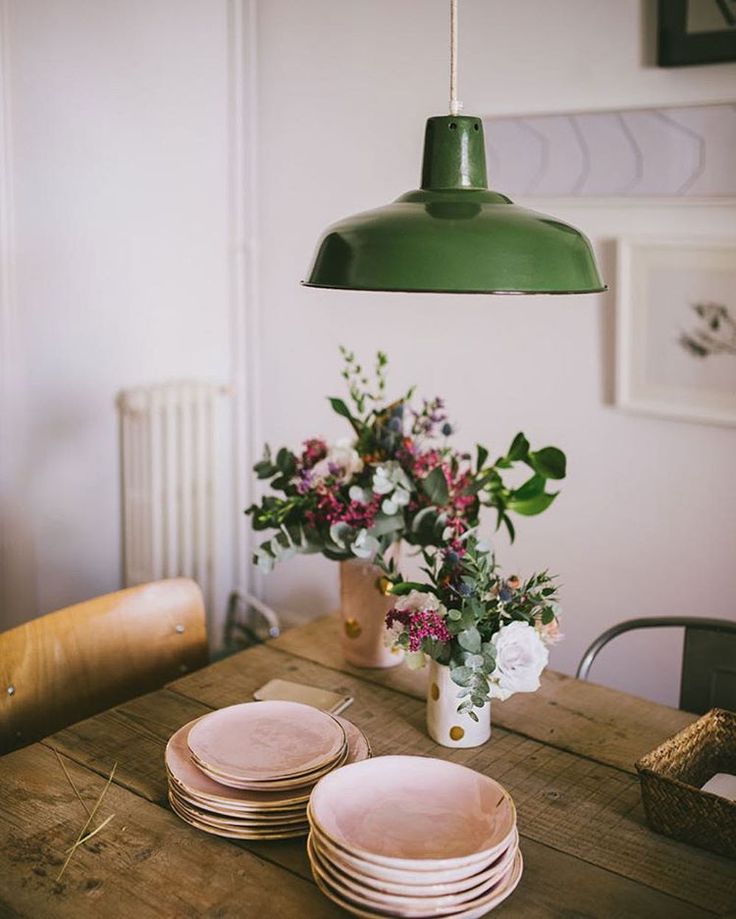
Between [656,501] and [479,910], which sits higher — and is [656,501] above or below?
above

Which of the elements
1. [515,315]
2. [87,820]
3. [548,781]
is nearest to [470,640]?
[548,781]

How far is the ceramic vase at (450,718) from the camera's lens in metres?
1.73

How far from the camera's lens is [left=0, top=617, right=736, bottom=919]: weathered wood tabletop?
4.41ft

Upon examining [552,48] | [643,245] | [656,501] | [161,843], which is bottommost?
[161,843]

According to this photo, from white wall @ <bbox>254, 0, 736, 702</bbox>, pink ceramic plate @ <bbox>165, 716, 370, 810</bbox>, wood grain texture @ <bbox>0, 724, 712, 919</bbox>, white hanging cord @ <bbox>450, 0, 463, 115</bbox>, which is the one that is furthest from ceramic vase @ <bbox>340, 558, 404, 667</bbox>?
white wall @ <bbox>254, 0, 736, 702</bbox>

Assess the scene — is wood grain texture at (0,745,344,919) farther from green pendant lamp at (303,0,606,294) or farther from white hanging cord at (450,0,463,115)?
white hanging cord at (450,0,463,115)

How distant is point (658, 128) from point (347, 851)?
1.97 meters

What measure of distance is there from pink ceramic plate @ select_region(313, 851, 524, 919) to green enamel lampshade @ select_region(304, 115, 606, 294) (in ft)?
2.31

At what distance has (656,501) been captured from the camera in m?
2.82

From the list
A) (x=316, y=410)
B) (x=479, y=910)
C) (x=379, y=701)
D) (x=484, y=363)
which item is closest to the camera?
(x=479, y=910)

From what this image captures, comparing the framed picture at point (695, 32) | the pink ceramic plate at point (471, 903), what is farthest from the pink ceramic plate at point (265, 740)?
the framed picture at point (695, 32)

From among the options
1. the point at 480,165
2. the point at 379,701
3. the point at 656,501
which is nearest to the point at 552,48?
the point at 656,501

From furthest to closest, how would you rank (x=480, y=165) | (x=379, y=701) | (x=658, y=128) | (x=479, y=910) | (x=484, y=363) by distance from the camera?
(x=484, y=363)
(x=658, y=128)
(x=379, y=701)
(x=480, y=165)
(x=479, y=910)

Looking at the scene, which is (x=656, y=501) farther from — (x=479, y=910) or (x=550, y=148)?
(x=479, y=910)
